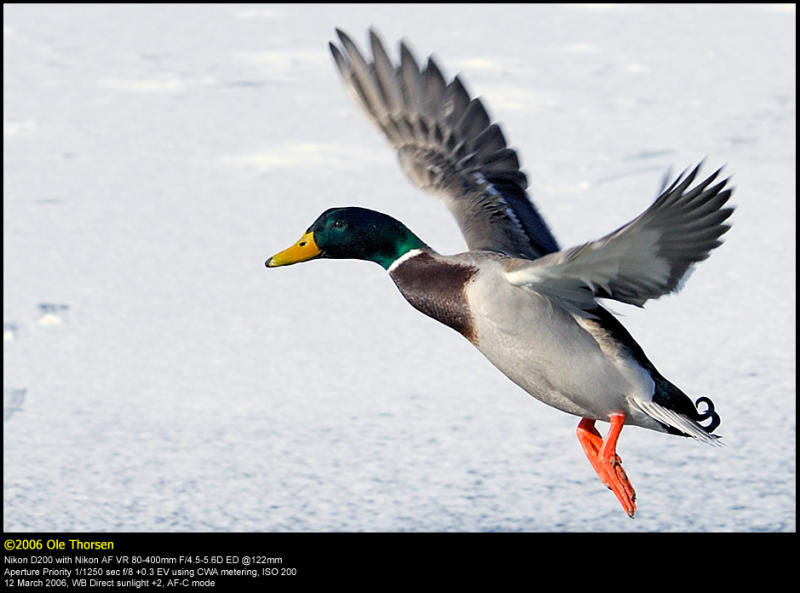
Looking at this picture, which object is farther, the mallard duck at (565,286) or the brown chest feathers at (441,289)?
the brown chest feathers at (441,289)

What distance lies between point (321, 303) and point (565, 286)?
12.7 feet

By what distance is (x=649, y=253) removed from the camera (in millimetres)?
3066

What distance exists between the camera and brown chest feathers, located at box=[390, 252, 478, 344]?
10.9 ft

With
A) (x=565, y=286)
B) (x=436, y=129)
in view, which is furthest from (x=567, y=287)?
(x=436, y=129)

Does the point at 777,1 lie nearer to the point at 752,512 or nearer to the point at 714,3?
the point at 714,3

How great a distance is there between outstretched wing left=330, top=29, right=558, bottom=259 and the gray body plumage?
0.01m

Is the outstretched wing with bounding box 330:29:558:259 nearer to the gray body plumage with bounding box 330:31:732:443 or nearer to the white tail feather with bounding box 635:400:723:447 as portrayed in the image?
the gray body plumage with bounding box 330:31:732:443

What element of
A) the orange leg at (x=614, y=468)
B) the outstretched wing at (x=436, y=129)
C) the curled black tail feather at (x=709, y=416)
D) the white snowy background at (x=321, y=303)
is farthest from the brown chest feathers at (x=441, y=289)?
the white snowy background at (x=321, y=303)

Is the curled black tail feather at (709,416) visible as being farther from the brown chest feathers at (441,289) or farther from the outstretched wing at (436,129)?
the outstretched wing at (436,129)

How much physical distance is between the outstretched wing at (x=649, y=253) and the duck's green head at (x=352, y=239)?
0.37 meters

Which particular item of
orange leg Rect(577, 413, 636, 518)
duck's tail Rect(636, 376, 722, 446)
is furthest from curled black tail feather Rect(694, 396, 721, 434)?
orange leg Rect(577, 413, 636, 518)

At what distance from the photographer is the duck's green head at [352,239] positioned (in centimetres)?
345

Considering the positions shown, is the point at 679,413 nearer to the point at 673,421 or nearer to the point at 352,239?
the point at 673,421

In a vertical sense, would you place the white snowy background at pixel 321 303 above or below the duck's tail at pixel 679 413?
below
